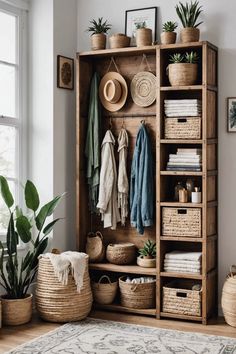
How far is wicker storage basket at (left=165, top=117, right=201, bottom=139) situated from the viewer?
4.81 meters

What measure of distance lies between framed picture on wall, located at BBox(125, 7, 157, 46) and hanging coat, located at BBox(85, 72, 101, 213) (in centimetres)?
49

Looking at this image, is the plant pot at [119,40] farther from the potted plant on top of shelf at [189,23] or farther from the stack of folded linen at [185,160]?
the stack of folded linen at [185,160]

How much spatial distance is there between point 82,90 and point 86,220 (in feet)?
3.88

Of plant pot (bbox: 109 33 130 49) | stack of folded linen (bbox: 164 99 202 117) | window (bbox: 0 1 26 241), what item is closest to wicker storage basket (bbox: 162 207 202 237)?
stack of folded linen (bbox: 164 99 202 117)

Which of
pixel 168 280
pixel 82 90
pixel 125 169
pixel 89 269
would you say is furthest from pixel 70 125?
pixel 168 280

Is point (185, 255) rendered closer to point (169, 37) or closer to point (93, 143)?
point (93, 143)

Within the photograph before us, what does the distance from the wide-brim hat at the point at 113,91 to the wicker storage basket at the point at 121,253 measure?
1.22 meters

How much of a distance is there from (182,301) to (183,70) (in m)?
1.87

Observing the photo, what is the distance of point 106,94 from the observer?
5.34 m

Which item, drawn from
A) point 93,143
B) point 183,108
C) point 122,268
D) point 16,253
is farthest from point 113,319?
point 183,108

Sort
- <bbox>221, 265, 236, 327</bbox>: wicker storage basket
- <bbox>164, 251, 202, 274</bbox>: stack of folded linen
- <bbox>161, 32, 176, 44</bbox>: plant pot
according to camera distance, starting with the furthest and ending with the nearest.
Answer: <bbox>161, 32, 176, 44</bbox>: plant pot < <bbox>164, 251, 202, 274</bbox>: stack of folded linen < <bbox>221, 265, 236, 327</bbox>: wicker storage basket

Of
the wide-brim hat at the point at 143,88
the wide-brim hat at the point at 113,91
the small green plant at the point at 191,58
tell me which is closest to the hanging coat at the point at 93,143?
the wide-brim hat at the point at 113,91

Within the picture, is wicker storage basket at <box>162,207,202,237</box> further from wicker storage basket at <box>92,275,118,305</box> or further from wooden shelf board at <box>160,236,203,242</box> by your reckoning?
wicker storage basket at <box>92,275,118,305</box>

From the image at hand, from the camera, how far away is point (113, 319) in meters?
4.94
